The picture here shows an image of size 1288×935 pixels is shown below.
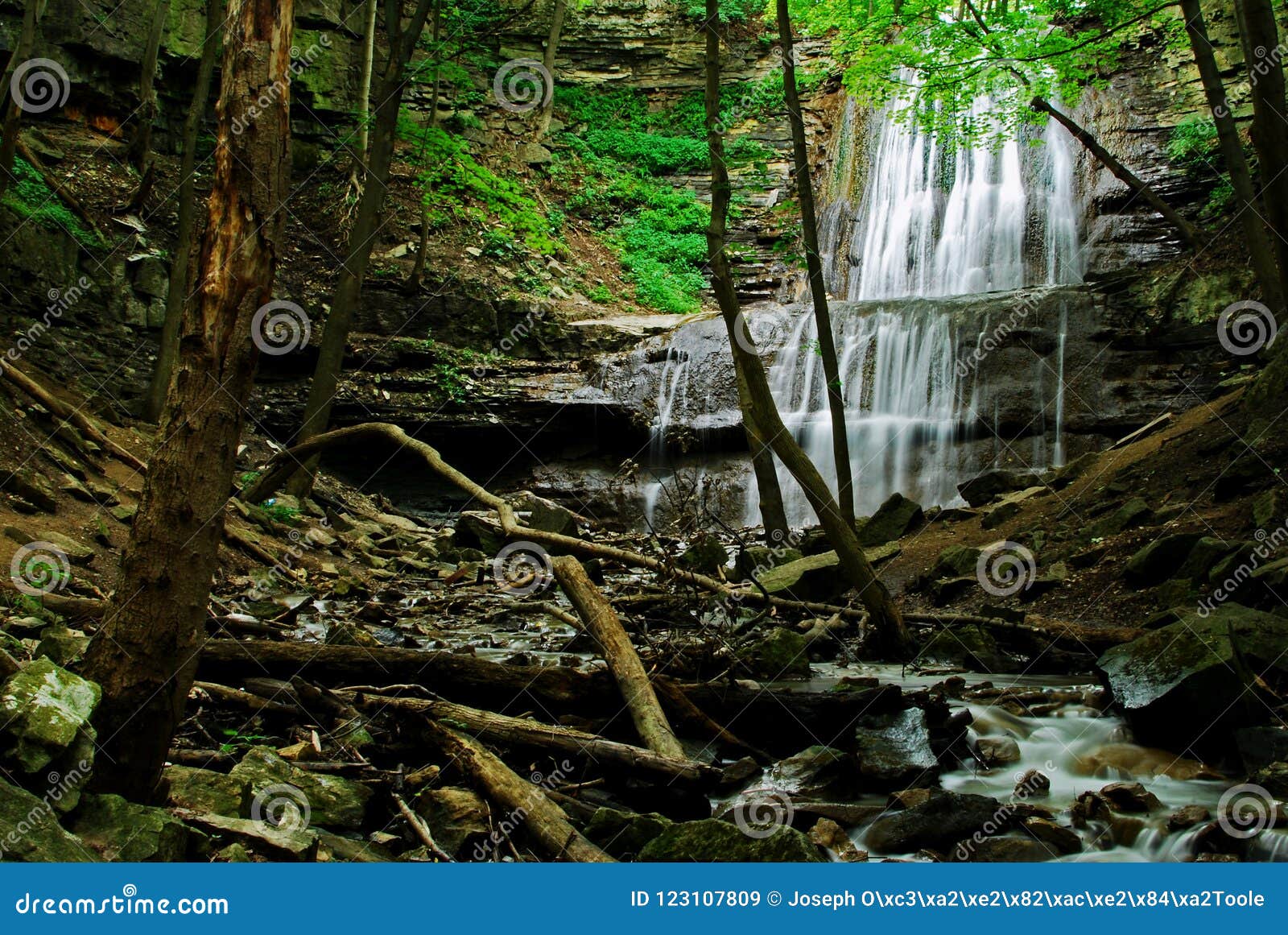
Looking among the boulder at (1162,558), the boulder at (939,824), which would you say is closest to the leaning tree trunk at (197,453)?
the boulder at (939,824)

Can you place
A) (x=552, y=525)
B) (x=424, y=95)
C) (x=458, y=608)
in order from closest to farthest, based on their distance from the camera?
(x=458, y=608)
(x=552, y=525)
(x=424, y=95)

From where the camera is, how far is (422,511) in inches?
674

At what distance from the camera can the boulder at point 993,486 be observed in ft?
39.2

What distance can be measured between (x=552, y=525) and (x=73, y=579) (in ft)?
17.4

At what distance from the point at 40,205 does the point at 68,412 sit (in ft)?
17.7

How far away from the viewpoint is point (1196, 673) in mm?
4508

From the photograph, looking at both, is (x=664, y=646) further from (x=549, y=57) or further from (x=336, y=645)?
(x=549, y=57)

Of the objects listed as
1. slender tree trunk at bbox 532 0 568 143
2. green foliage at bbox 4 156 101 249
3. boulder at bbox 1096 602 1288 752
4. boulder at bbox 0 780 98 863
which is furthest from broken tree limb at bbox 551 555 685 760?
slender tree trunk at bbox 532 0 568 143

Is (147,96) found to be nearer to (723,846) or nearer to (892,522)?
(892,522)

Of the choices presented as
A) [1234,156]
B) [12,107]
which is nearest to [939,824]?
[1234,156]

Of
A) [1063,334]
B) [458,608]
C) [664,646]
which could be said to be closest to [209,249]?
[664,646]

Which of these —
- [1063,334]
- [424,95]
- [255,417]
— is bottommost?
[255,417]

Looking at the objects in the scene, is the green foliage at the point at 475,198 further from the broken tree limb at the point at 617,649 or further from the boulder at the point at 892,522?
the broken tree limb at the point at 617,649

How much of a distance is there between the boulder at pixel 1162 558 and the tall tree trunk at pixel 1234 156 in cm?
370
